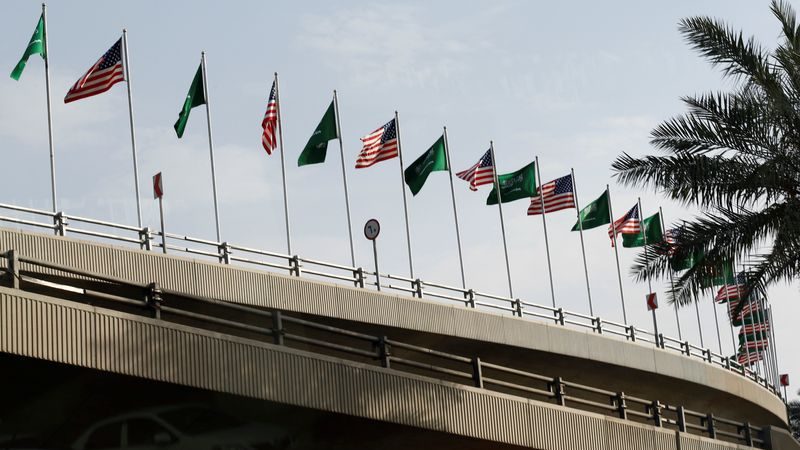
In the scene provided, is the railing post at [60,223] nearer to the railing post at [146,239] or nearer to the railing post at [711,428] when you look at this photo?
the railing post at [146,239]

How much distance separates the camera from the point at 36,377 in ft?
52.4

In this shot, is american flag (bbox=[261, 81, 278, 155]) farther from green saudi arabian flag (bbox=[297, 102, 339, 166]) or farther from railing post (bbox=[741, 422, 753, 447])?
railing post (bbox=[741, 422, 753, 447])

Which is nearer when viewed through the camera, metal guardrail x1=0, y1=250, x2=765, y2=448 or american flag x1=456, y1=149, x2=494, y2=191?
metal guardrail x1=0, y1=250, x2=765, y2=448

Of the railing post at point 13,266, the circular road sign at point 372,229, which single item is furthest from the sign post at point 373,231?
the railing post at point 13,266

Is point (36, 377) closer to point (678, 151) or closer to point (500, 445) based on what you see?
point (500, 445)

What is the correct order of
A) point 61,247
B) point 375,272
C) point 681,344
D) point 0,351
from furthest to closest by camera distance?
point 681,344, point 375,272, point 61,247, point 0,351

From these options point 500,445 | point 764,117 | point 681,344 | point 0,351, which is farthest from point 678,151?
point 681,344

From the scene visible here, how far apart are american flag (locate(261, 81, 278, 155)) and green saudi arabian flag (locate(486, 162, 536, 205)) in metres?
8.75

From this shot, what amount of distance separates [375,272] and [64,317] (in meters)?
15.6

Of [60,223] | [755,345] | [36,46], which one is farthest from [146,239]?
[755,345]

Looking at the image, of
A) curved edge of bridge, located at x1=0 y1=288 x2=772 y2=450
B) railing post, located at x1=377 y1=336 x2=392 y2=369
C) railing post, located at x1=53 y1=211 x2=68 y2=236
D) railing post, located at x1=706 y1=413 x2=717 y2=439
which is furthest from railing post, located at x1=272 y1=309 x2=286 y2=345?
railing post, located at x1=706 y1=413 x2=717 y2=439

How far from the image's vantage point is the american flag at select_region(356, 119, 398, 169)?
3525 centimetres

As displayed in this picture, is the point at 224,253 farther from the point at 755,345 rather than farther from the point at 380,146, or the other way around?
the point at 755,345

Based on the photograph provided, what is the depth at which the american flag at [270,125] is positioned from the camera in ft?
112
